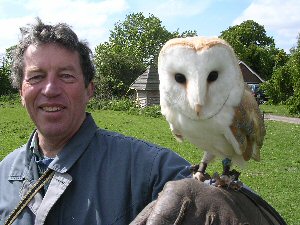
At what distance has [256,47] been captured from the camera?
2973cm

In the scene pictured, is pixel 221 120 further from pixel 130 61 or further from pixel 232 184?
pixel 130 61

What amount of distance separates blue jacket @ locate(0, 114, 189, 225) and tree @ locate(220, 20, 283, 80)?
2709cm

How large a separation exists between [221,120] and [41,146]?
3.28ft

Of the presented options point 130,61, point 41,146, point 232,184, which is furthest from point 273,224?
point 130,61

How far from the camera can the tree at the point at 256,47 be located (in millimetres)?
29438

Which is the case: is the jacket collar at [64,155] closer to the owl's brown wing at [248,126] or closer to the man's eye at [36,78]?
the man's eye at [36,78]

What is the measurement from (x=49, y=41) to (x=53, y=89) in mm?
226

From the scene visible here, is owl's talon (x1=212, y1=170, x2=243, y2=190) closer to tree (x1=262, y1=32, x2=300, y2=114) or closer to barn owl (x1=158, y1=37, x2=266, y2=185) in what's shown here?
barn owl (x1=158, y1=37, x2=266, y2=185)

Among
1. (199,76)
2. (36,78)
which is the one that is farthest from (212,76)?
(36,78)

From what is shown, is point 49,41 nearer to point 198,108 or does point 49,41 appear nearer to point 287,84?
point 198,108

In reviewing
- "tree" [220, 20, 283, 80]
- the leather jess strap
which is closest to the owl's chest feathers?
the leather jess strap

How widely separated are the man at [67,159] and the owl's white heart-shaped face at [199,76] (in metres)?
0.46

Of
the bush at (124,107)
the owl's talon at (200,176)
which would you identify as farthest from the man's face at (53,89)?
the bush at (124,107)

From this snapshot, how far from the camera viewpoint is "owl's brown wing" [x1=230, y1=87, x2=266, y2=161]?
1641mm
